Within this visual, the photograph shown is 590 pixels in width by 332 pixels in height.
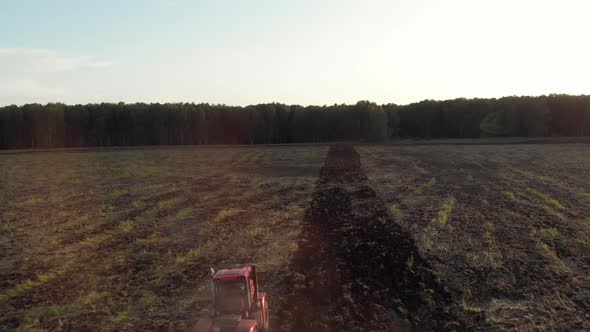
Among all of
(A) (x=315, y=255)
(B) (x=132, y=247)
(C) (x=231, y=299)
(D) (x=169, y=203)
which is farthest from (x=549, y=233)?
(D) (x=169, y=203)

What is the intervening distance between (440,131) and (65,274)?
128m

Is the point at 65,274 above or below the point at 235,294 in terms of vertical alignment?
Result: below

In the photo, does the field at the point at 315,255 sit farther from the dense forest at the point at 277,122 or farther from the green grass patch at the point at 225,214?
the dense forest at the point at 277,122

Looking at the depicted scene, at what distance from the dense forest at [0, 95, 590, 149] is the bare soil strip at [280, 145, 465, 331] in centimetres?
10194

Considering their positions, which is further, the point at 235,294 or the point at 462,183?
the point at 462,183

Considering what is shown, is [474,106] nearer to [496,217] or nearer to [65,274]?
[496,217]

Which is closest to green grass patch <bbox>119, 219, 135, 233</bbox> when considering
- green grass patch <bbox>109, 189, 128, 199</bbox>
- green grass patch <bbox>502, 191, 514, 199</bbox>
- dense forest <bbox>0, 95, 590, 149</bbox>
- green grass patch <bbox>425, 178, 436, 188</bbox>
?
green grass patch <bbox>109, 189, 128, 199</bbox>

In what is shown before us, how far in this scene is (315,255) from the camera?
44.7 feet

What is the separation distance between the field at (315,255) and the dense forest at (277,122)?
92.0 metres

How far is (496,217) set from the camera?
60.5 feet

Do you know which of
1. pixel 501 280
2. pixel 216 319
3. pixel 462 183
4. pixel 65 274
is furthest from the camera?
pixel 462 183

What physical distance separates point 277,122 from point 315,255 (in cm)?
11345

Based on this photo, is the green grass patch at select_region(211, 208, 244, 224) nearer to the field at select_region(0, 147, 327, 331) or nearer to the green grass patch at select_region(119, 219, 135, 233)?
the field at select_region(0, 147, 327, 331)

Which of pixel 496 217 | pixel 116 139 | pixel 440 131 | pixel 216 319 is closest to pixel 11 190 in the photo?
pixel 216 319
